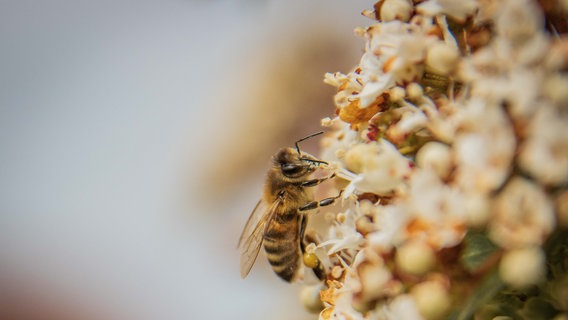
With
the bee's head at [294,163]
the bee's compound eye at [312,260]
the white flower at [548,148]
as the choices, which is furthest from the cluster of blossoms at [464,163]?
the bee's head at [294,163]

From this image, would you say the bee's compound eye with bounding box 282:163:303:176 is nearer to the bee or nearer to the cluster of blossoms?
the bee

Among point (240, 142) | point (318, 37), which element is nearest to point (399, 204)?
point (318, 37)

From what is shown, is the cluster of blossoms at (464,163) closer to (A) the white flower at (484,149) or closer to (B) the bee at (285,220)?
(A) the white flower at (484,149)

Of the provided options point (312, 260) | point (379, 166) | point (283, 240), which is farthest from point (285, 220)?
point (379, 166)

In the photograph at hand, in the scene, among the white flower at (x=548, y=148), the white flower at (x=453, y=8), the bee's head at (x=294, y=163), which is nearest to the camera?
the white flower at (x=548, y=148)

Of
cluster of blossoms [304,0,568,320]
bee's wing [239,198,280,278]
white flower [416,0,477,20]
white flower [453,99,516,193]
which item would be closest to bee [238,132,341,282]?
bee's wing [239,198,280,278]

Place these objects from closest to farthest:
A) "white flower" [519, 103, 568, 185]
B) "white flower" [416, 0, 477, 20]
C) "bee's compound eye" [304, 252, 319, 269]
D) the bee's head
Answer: "white flower" [519, 103, 568, 185] → "white flower" [416, 0, 477, 20] → "bee's compound eye" [304, 252, 319, 269] → the bee's head

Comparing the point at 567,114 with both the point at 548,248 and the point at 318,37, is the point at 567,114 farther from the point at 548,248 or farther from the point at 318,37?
the point at 318,37
